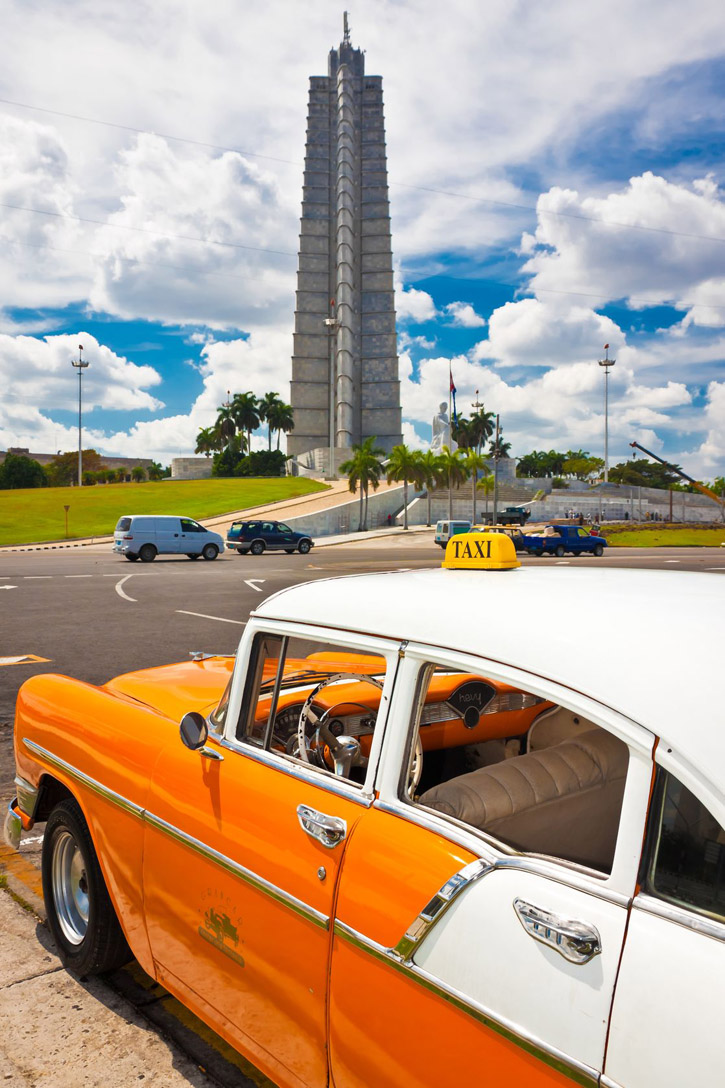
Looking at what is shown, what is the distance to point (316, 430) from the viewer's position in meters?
125

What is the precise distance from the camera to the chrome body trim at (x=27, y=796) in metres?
3.75

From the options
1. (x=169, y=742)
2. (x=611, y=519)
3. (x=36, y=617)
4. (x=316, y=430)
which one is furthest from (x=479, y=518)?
(x=169, y=742)

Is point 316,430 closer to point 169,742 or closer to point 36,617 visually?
point 36,617

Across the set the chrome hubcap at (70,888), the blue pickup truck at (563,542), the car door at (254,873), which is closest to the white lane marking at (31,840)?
the chrome hubcap at (70,888)

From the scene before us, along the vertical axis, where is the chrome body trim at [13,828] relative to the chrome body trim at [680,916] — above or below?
below

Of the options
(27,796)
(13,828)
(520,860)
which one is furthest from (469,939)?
(13,828)

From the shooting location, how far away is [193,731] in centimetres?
272

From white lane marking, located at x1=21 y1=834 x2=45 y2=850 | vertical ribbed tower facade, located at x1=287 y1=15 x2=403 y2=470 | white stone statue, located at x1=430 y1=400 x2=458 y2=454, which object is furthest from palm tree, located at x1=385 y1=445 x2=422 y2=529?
white lane marking, located at x1=21 y1=834 x2=45 y2=850

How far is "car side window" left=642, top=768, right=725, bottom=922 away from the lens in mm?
1540

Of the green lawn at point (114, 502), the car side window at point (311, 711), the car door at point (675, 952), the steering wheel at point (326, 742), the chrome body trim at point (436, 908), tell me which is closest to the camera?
the car door at point (675, 952)

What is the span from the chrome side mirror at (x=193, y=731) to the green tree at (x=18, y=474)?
102 m

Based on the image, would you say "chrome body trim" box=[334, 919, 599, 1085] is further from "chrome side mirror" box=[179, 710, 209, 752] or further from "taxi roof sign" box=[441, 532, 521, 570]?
"taxi roof sign" box=[441, 532, 521, 570]

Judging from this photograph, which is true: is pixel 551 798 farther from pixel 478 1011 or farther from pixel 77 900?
pixel 77 900

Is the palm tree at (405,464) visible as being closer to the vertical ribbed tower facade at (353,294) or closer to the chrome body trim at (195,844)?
the vertical ribbed tower facade at (353,294)
